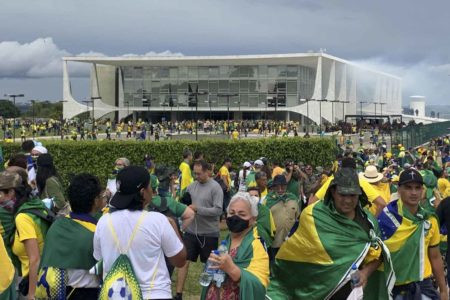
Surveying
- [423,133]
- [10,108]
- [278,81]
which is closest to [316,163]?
[423,133]

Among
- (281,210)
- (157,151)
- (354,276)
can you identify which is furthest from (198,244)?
(157,151)

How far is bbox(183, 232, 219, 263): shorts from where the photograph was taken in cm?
712

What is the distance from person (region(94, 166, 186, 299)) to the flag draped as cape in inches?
11.6

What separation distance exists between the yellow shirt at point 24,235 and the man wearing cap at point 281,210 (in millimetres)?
2966

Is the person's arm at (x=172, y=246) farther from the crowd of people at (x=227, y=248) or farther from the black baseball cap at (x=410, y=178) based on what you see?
the black baseball cap at (x=410, y=178)

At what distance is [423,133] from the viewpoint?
4262cm

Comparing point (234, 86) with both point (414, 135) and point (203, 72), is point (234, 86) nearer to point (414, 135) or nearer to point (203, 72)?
point (203, 72)

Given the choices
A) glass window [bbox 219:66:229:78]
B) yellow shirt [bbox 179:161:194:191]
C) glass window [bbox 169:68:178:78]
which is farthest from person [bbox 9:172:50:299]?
glass window [bbox 169:68:178:78]

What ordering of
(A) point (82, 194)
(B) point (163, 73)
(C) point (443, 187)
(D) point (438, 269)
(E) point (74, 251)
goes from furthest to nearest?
(B) point (163, 73)
(C) point (443, 187)
(D) point (438, 269)
(A) point (82, 194)
(E) point (74, 251)

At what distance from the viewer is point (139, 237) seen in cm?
339

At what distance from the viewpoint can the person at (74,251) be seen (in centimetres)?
372

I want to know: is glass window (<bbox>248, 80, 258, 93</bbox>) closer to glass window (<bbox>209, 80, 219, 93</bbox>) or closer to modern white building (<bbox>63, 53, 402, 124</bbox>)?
modern white building (<bbox>63, 53, 402, 124</bbox>)

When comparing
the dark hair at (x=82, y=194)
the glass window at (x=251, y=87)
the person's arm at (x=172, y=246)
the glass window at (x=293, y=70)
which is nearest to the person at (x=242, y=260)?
the person's arm at (x=172, y=246)

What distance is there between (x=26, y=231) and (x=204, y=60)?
3094 inches
